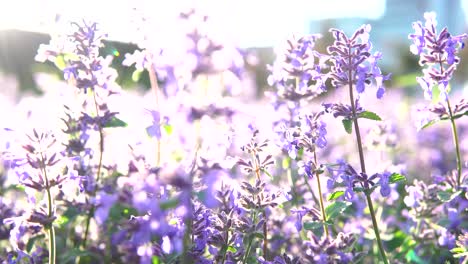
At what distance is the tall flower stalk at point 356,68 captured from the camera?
8.63ft

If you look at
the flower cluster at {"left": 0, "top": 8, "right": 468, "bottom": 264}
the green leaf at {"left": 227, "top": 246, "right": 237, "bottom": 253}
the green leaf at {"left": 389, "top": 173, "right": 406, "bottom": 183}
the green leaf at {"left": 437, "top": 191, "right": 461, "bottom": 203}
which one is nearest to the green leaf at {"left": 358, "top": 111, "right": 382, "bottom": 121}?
the flower cluster at {"left": 0, "top": 8, "right": 468, "bottom": 264}

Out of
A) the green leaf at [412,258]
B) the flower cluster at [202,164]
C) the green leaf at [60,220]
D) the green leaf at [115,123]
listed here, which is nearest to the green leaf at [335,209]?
the flower cluster at [202,164]

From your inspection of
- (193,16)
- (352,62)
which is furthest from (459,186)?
(193,16)

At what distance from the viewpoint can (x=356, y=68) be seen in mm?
2650

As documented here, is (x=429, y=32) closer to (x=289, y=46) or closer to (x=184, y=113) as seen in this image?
(x=289, y=46)

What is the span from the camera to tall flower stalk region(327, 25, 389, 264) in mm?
2631

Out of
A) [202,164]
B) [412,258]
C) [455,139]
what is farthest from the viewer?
[412,258]

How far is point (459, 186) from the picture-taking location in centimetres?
293

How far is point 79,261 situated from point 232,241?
3.43 feet

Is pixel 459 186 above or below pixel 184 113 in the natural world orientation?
below

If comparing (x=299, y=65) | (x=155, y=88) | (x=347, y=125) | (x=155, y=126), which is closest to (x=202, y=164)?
(x=155, y=126)

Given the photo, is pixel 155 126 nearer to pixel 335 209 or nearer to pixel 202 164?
pixel 202 164

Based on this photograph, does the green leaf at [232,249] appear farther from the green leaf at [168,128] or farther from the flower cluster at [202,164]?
the green leaf at [168,128]

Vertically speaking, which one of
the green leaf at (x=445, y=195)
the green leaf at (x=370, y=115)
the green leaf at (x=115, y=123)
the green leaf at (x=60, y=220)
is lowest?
the green leaf at (x=445, y=195)
